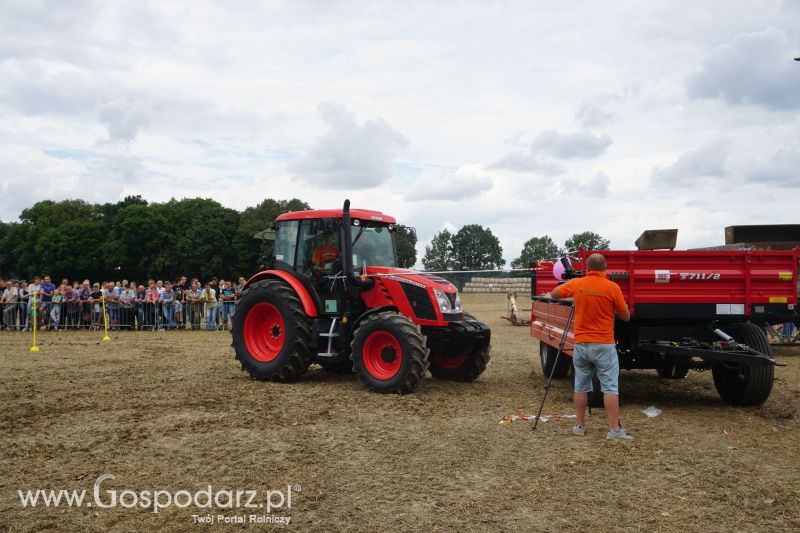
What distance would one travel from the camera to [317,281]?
971 cm

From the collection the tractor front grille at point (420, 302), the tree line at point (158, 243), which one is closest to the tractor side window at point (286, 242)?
the tractor front grille at point (420, 302)

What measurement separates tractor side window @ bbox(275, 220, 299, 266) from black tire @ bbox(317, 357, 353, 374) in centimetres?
164

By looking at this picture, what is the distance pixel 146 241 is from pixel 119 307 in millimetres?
42819

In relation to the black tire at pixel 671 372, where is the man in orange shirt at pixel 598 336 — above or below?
above

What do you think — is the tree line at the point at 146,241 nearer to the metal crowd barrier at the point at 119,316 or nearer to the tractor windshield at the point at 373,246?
the metal crowd barrier at the point at 119,316

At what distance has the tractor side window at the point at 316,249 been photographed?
956 centimetres

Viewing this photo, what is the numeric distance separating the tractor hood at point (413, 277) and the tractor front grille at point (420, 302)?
8cm

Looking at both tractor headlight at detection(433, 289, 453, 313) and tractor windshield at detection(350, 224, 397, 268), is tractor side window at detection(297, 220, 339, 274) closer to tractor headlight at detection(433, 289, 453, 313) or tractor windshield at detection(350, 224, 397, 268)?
tractor windshield at detection(350, 224, 397, 268)

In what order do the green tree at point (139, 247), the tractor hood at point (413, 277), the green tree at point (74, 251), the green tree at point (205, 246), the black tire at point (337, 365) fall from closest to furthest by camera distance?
the tractor hood at point (413, 277), the black tire at point (337, 365), the green tree at point (205, 246), the green tree at point (139, 247), the green tree at point (74, 251)

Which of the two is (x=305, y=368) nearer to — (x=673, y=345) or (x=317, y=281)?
(x=317, y=281)

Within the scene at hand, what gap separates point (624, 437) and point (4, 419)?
6.71 metres

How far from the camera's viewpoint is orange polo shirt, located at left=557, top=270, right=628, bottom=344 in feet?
20.9

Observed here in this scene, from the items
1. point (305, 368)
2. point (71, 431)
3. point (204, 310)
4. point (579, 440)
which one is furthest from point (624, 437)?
point (204, 310)

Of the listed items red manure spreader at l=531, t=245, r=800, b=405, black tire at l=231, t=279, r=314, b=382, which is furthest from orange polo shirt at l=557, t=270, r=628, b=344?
black tire at l=231, t=279, r=314, b=382
